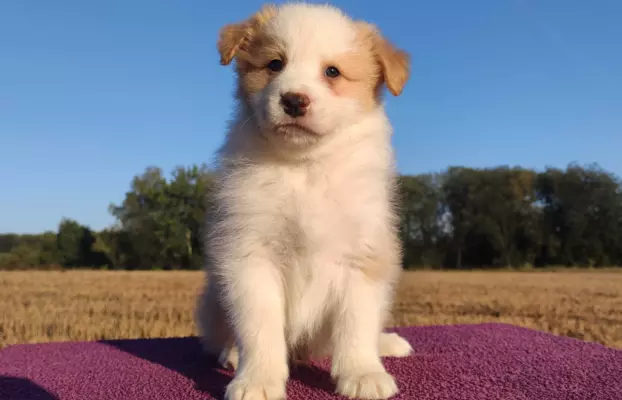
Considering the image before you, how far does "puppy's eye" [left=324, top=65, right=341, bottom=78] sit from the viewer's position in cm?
252

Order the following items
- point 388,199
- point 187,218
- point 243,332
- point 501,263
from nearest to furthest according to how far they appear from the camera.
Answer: point 243,332 → point 388,199 → point 187,218 → point 501,263

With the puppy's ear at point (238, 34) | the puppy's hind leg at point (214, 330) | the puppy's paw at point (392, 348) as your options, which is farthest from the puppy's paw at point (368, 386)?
the puppy's ear at point (238, 34)

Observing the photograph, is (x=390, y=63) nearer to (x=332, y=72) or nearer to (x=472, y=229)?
(x=332, y=72)

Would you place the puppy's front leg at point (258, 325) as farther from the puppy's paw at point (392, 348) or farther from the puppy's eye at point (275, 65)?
the puppy's paw at point (392, 348)

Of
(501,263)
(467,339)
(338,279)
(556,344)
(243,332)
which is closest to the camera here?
(243,332)

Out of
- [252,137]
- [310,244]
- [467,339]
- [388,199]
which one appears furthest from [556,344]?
[252,137]

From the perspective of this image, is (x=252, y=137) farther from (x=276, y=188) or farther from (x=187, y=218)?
(x=187, y=218)

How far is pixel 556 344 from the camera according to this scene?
361cm

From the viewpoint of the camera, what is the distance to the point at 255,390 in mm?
2150

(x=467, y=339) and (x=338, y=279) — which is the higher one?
(x=338, y=279)

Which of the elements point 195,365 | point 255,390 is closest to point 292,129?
point 255,390

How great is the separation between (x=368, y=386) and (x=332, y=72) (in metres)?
1.41

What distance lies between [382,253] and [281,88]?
889 millimetres

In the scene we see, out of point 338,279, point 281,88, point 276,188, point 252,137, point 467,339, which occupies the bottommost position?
point 467,339
